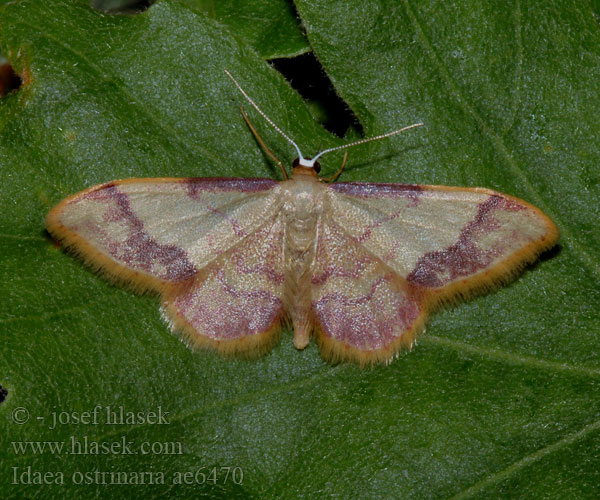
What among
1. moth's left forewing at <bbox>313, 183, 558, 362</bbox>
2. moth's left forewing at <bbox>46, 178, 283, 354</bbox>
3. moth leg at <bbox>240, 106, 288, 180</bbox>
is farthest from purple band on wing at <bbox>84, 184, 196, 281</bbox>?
moth's left forewing at <bbox>313, 183, 558, 362</bbox>

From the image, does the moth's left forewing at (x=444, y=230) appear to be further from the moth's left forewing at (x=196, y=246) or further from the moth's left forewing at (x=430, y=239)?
the moth's left forewing at (x=196, y=246)

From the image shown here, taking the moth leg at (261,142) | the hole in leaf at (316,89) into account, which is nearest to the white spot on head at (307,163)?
the moth leg at (261,142)

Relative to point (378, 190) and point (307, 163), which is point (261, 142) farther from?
point (378, 190)

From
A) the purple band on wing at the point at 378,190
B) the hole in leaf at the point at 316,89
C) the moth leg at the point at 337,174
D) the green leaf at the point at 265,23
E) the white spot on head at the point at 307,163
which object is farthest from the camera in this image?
the hole in leaf at the point at 316,89

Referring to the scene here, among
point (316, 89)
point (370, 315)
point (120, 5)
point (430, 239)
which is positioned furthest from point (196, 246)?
point (120, 5)

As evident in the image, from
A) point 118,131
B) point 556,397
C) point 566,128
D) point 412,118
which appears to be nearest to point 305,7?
point 412,118

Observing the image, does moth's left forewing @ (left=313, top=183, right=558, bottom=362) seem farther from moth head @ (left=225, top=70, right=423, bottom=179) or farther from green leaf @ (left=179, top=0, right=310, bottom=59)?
green leaf @ (left=179, top=0, right=310, bottom=59)
